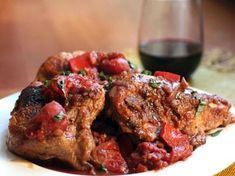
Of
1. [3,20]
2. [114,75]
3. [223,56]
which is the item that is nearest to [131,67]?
[114,75]

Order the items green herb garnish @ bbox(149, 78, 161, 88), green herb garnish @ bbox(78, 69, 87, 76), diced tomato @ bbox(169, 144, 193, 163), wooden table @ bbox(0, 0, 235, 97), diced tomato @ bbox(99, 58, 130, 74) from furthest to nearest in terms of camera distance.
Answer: wooden table @ bbox(0, 0, 235, 97)
diced tomato @ bbox(99, 58, 130, 74)
green herb garnish @ bbox(78, 69, 87, 76)
green herb garnish @ bbox(149, 78, 161, 88)
diced tomato @ bbox(169, 144, 193, 163)

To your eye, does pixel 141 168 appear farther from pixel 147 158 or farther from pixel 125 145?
pixel 125 145

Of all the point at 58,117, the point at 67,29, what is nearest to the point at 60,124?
the point at 58,117

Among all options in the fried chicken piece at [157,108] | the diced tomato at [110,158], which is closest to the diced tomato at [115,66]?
the fried chicken piece at [157,108]

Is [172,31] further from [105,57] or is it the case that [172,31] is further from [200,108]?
[200,108]

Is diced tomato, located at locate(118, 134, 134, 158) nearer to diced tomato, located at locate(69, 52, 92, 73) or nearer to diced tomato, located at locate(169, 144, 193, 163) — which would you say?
diced tomato, located at locate(169, 144, 193, 163)

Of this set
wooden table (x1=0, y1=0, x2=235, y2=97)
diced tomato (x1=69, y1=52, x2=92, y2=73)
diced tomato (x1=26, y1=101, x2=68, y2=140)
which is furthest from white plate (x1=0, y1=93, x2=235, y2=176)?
wooden table (x1=0, y1=0, x2=235, y2=97)
